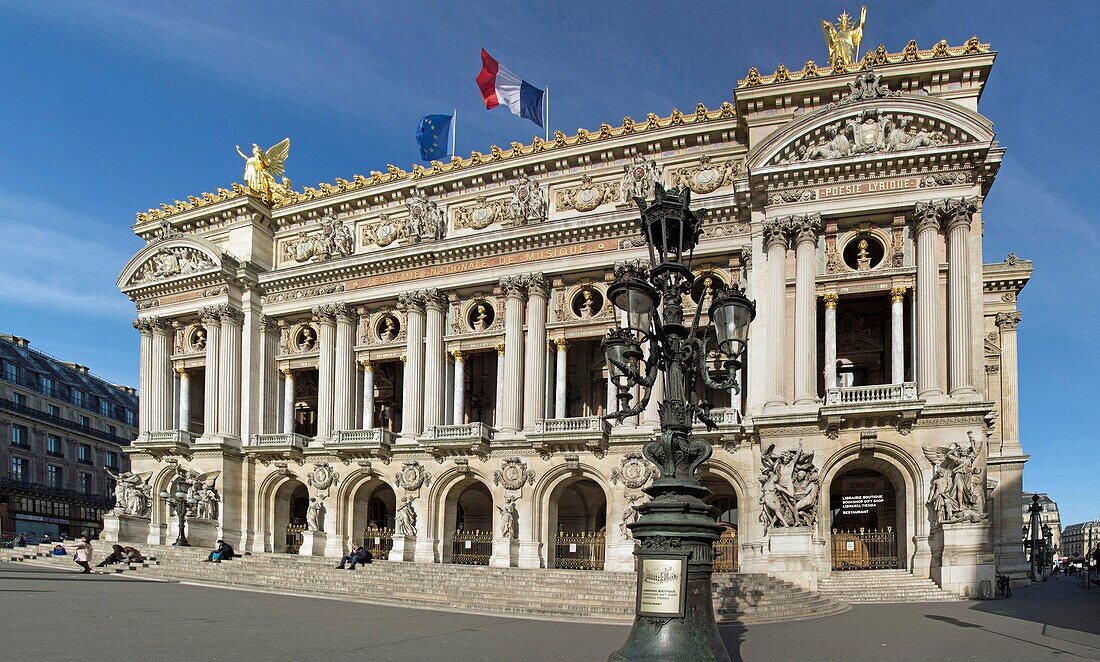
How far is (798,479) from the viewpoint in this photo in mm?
28641

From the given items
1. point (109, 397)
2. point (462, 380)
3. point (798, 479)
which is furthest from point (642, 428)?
point (109, 397)

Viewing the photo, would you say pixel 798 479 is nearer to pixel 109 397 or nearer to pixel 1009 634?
pixel 1009 634

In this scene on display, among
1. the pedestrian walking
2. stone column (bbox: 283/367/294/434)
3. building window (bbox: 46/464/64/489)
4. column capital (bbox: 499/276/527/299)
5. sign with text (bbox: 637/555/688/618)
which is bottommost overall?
building window (bbox: 46/464/64/489)

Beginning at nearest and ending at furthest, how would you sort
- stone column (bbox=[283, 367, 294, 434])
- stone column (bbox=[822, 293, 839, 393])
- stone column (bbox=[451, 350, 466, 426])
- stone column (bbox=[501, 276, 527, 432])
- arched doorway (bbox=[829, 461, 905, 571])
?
arched doorway (bbox=[829, 461, 905, 571]), stone column (bbox=[822, 293, 839, 393]), stone column (bbox=[501, 276, 527, 432]), stone column (bbox=[451, 350, 466, 426]), stone column (bbox=[283, 367, 294, 434])

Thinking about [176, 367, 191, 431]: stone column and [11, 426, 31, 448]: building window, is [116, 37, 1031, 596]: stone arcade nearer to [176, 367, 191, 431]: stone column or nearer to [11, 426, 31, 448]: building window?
[176, 367, 191, 431]: stone column

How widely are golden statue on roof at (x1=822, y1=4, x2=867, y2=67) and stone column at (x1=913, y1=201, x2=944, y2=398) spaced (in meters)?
7.27

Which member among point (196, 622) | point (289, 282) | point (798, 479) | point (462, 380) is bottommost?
point (196, 622)

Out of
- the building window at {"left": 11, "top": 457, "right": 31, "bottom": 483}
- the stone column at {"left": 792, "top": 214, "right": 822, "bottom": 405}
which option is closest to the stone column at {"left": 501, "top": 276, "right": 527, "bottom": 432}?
the stone column at {"left": 792, "top": 214, "right": 822, "bottom": 405}

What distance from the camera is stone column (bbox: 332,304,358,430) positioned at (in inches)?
→ 1559

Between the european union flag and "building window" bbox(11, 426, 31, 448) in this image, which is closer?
the european union flag

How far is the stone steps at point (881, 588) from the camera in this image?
25.9 meters

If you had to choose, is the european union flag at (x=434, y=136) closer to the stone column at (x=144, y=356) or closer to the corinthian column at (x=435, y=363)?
the corinthian column at (x=435, y=363)

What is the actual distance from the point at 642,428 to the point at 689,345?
21507mm

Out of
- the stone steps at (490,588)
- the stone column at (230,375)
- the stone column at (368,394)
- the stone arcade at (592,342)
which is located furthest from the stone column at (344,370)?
the stone steps at (490,588)
